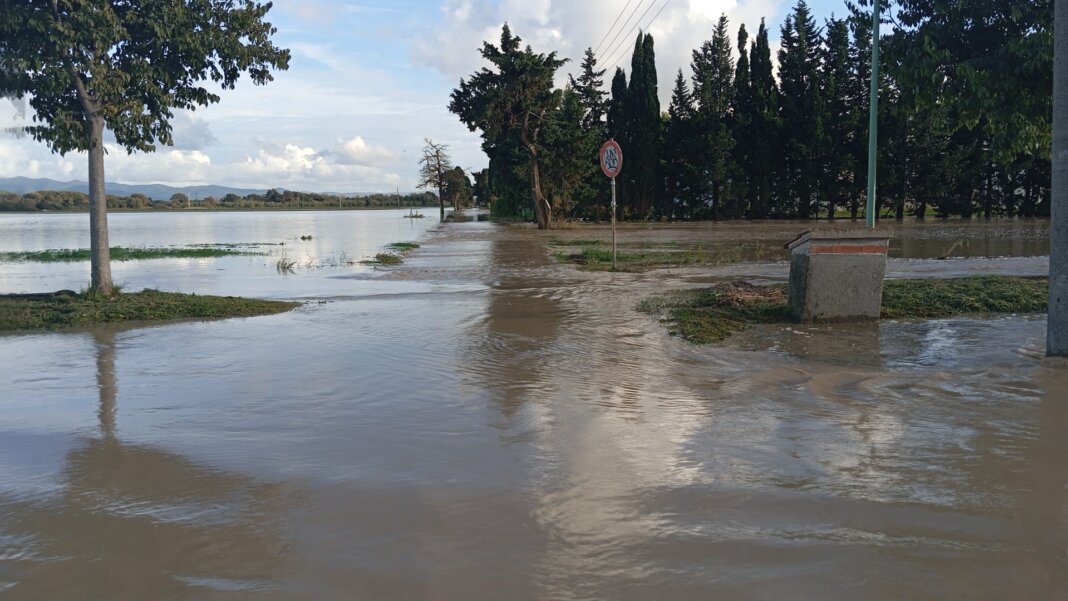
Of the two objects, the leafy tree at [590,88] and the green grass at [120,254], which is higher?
the leafy tree at [590,88]

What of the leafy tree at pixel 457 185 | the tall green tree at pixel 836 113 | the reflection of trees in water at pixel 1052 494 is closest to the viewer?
the reflection of trees in water at pixel 1052 494

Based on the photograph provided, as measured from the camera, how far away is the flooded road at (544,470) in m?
3.14

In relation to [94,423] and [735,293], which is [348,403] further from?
[735,293]

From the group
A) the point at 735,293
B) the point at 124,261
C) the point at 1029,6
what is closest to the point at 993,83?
the point at 1029,6

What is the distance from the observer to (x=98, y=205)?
11.5 m

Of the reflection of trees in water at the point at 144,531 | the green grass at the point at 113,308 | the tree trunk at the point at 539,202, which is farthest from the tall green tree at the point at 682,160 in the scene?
the reflection of trees in water at the point at 144,531

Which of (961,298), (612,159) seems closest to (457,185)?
(612,159)

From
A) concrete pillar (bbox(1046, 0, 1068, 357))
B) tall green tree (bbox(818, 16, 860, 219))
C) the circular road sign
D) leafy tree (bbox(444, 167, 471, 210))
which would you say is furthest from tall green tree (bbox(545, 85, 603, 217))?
leafy tree (bbox(444, 167, 471, 210))

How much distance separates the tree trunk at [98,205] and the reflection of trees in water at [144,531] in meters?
7.99

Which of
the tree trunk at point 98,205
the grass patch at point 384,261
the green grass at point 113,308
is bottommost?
the green grass at point 113,308

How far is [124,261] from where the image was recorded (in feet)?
74.8

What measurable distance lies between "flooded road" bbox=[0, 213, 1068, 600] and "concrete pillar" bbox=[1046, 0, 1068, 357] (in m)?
0.37

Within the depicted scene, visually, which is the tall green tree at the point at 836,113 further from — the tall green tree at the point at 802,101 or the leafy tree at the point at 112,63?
the leafy tree at the point at 112,63

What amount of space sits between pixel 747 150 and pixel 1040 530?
163 feet
